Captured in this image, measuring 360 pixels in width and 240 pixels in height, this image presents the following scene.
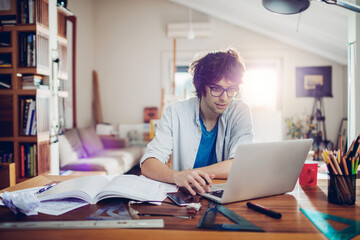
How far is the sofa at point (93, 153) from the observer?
11.7ft

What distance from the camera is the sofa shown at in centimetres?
356

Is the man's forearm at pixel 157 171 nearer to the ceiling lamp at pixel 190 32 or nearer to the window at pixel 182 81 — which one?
the ceiling lamp at pixel 190 32

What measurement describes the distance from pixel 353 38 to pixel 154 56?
3.90m

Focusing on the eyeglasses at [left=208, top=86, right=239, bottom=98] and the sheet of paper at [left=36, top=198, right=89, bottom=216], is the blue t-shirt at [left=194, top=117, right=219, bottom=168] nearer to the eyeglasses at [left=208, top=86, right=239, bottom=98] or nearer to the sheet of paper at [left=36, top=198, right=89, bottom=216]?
the eyeglasses at [left=208, top=86, right=239, bottom=98]

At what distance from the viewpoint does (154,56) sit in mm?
5586

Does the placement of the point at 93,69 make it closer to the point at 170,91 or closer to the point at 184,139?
the point at 170,91

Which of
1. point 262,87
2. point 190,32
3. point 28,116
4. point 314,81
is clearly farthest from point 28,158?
point 314,81

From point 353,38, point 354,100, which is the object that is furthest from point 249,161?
point 353,38

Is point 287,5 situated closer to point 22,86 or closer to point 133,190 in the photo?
point 133,190

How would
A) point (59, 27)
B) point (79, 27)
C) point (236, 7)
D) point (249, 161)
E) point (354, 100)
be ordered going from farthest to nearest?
1. point (79, 27)
2. point (236, 7)
3. point (59, 27)
4. point (354, 100)
5. point (249, 161)

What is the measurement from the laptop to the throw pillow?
3.23 m

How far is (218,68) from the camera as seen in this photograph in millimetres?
1552

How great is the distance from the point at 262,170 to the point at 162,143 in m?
0.67

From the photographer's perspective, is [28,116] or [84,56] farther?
[84,56]
